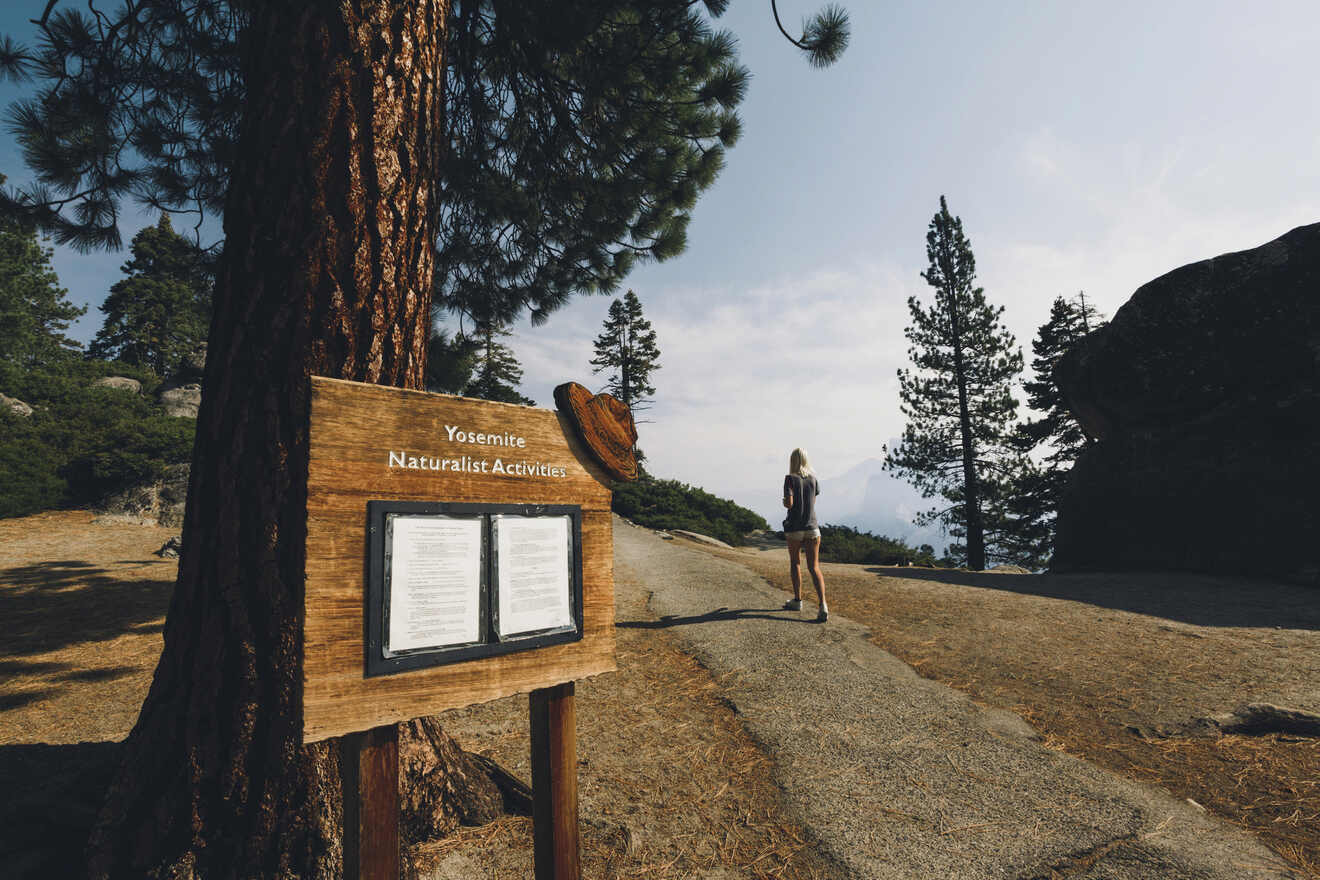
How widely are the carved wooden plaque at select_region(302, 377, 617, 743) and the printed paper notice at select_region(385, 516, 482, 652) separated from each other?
0.20 feet

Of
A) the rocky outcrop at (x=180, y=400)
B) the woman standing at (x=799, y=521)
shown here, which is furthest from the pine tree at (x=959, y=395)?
the rocky outcrop at (x=180, y=400)

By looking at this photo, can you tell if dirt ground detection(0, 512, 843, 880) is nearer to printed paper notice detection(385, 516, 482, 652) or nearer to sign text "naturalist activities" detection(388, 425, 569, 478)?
printed paper notice detection(385, 516, 482, 652)

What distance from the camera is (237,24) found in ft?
15.9

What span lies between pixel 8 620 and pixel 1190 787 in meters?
9.59

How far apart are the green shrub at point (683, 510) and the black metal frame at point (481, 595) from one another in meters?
14.0

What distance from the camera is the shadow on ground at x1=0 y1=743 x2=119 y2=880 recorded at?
6.28ft

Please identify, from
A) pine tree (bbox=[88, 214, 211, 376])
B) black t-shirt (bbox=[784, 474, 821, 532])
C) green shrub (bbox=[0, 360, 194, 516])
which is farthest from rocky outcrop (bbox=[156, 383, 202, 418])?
black t-shirt (bbox=[784, 474, 821, 532])

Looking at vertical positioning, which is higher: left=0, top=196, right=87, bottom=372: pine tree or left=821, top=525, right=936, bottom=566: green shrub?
left=0, top=196, right=87, bottom=372: pine tree

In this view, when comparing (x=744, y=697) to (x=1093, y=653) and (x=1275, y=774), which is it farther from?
(x=1093, y=653)

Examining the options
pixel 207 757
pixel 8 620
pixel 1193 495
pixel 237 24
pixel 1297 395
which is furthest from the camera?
pixel 1193 495

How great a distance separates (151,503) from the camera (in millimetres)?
10922

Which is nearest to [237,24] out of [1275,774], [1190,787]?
[1190,787]

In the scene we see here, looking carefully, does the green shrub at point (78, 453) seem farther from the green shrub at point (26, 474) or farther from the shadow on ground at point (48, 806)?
the shadow on ground at point (48, 806)

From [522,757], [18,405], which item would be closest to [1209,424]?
[522,757]
